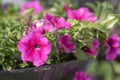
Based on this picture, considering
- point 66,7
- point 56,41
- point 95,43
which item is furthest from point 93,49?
point 66,7

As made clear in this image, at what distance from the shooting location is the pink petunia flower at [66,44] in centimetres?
107

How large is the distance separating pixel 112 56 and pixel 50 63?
0.30m

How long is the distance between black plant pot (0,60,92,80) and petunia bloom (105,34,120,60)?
0.15 metres

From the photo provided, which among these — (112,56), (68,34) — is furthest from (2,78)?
(112,56)

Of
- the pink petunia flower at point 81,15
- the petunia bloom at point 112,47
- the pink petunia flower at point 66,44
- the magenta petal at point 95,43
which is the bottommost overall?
the petunia bloom at point 112,47

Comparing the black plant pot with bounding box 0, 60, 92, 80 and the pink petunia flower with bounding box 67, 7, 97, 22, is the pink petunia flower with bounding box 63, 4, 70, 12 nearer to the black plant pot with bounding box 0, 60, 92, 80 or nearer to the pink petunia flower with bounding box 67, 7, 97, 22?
the pink petunia flower with bounding box 67, 7, 97, 22

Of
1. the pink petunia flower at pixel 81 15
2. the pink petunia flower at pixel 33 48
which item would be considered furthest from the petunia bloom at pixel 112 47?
the pink petunia flower at pixel 33 48

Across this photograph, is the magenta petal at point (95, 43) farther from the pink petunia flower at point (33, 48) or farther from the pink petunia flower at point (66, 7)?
the pink petunia flower at point (66, 7)

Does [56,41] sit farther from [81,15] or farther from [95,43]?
[81,15]

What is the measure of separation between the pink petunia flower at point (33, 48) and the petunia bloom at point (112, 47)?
32 cm

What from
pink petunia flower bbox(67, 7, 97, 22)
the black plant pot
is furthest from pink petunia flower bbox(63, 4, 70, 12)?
the black plant pot

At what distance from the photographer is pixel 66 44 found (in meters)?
1.08

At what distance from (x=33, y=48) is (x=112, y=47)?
35 cm

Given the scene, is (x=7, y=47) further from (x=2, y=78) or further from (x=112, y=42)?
(x=112, y=42)
